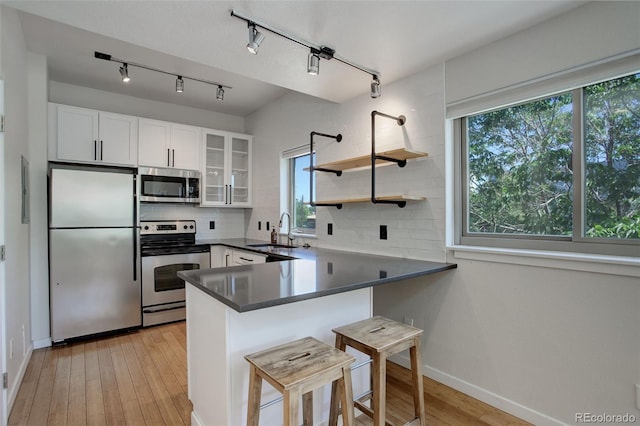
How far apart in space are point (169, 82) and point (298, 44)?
2.20 meters

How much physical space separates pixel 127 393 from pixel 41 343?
4.94 ft

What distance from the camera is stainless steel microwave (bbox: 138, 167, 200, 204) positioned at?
3.77m

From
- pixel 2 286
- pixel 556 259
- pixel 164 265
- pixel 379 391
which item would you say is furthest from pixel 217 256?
pixel 556 259

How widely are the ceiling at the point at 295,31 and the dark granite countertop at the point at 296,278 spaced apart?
58.3 inches

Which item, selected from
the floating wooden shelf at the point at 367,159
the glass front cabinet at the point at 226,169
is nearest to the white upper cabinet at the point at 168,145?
the glass front cabinet at the point at 226,169

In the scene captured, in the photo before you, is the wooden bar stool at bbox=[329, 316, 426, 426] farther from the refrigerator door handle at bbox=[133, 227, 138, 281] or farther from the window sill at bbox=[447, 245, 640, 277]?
the refrigerator door handle at bbox=[133, 227, 138, 281]

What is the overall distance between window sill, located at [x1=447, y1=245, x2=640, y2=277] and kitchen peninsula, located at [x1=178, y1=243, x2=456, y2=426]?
12.1 inches

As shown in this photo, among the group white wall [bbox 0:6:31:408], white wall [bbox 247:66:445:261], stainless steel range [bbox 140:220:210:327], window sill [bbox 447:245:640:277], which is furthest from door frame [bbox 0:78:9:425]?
window sill [bbox 447:245:640:277]

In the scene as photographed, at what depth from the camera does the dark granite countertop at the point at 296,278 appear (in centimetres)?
141

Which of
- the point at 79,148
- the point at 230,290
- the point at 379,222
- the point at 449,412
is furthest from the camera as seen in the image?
the point at 79,148

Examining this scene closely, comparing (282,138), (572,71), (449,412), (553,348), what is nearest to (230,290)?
(449,412)

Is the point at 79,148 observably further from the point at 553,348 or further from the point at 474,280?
the point at 553,348

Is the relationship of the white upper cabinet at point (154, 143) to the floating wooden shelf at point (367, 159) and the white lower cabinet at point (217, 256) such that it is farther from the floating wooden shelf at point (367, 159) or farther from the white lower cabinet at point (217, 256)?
the floating wooden shelf at point (367, 159)

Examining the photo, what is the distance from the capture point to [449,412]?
202 cm
